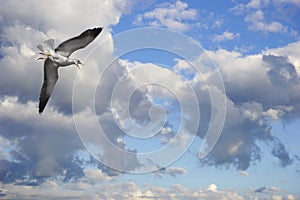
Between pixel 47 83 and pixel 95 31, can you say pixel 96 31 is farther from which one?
pixel 47 83

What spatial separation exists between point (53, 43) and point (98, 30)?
5697 mm

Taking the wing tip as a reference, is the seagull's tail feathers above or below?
below

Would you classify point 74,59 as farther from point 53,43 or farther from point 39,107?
point 39,107

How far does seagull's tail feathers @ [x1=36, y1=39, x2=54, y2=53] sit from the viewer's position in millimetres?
50750

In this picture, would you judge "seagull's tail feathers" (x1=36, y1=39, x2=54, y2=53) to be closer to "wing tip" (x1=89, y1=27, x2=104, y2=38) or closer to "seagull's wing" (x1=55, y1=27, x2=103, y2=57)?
"seagull's wing" (x1=55, y1=27, x2=103, y2=57)

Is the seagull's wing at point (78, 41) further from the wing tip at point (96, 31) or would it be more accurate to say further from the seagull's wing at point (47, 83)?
the seagull's wing at point (47, 83)

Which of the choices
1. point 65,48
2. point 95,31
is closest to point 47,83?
point 65,48

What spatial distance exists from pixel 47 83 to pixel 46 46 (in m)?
8.88

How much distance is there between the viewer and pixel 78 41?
2061 inches

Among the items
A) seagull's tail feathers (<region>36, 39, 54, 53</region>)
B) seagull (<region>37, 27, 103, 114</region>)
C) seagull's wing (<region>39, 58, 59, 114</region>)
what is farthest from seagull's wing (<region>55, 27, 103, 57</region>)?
seagull's wing (<region>39, 58, 59, 114</region>)

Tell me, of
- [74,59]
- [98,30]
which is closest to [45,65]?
[74,59]

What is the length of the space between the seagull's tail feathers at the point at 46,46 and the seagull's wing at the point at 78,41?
1048 millimetres

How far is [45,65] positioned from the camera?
55.0 m

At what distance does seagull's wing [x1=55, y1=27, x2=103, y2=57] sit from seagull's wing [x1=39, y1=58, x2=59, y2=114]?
366 cm
